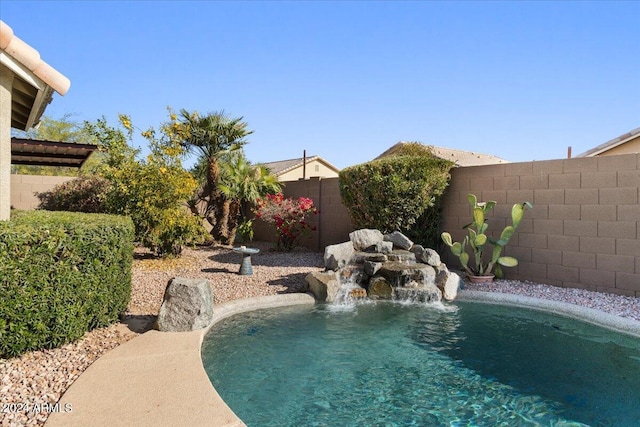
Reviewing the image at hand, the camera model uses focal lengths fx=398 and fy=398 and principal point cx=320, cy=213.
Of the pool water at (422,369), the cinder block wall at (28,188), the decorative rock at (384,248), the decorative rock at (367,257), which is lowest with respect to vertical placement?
the pool water at (422,369)

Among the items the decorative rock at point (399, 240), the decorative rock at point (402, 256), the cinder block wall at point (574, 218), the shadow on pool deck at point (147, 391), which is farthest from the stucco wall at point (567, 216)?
the shadow on pool deck at point (147, 391)

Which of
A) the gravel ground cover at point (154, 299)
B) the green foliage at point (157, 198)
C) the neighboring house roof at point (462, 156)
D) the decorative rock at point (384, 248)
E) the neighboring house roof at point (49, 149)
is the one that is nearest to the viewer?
the gravel ground cover at point (154, 299)

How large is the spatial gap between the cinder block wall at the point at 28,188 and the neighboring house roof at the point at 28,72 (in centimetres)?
794

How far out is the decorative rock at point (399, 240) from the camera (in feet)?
26.2

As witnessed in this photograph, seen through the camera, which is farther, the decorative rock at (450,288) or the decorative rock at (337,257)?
the decorative rock at (337,257)

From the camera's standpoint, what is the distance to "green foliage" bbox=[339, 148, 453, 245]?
8266 mm

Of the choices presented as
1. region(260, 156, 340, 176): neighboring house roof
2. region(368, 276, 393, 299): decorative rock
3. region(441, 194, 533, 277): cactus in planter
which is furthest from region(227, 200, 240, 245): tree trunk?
region(260, 156, 340, 176): neighboring house roof

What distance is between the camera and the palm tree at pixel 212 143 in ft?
35.4

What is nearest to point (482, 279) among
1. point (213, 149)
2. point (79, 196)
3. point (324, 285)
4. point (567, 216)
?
point (567, 216)

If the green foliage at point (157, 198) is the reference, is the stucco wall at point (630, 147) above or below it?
above

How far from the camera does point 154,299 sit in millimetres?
6023

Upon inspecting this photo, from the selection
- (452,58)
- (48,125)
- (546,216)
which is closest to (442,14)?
(452,58)

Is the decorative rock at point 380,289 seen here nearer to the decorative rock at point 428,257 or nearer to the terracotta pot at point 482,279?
the decorative rock at point 428,257

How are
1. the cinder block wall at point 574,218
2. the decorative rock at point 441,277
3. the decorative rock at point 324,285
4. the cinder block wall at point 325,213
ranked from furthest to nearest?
the cinder block wall at point 325,213 → the decorative rock at point 441,277 → the decorative rock at point 324,285 → the cinder block wall at point 574,218
